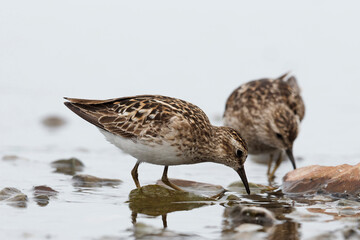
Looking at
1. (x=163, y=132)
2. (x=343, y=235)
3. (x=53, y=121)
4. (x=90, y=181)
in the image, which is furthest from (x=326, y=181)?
(x=53, y=121)

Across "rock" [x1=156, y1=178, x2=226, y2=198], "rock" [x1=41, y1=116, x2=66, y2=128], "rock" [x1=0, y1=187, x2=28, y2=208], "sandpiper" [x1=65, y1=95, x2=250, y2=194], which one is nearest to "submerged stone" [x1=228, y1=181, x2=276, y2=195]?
"rock" [x1=156, y1=178, x2=226, y2=198]

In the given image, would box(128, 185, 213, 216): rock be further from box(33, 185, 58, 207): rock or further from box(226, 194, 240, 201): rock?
box(33, 185, 58, 207): rock

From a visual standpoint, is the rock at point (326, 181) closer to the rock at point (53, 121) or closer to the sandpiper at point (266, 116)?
the sandpiper at point (266, 116)

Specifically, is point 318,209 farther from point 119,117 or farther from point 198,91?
point 198,91

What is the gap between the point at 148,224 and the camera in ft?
19.6

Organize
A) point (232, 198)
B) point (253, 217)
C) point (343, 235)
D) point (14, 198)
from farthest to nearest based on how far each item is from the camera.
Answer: point (232, 198) → point (14, 198) → point (253, 217) → point (343, 235)

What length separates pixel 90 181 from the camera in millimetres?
8141

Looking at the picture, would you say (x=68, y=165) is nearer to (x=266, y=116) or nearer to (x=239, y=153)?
(x=239, y=153)

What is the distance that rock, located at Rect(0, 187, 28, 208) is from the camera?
6.57m

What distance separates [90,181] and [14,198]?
1.60 meters

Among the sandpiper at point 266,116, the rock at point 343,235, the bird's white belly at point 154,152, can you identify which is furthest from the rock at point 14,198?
the sandpiper at point 266,116

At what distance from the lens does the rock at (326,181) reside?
7.69 m

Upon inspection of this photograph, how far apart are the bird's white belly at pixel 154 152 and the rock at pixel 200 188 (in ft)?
1.59

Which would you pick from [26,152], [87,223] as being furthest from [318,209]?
[26,152]
